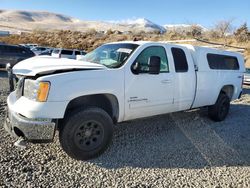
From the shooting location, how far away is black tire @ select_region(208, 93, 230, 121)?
21.3 ft

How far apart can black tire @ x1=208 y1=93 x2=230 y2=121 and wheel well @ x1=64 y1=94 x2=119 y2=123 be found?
3.14 m

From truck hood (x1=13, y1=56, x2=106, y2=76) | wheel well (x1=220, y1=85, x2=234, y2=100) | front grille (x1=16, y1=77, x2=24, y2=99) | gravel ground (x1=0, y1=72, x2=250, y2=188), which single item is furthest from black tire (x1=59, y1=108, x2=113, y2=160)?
wheel well (x1=220, y1=85, x2=234, y2=100)

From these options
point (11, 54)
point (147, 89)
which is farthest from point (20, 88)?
point (11, 54)

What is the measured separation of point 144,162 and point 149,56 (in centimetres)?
194

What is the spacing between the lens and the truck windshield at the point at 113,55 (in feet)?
14.9

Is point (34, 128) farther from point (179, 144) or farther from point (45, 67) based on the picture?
point (179, 144)

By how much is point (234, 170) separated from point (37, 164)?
2.97 m

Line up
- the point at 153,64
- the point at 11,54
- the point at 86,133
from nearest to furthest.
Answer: the point at 86,133, the point at 153,64, the point at 11,54

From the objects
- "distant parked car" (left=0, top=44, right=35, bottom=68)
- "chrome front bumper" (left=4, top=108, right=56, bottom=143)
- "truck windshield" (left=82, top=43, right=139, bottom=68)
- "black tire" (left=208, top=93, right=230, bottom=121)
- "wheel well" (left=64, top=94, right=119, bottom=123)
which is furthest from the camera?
"distant parked car" (left=0, top=44, right=35, bottom=68)

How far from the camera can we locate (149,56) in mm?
4836

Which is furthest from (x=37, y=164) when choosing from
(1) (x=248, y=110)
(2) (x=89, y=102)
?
(1) (x=248, y=110)

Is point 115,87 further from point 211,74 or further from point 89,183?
point 211,74

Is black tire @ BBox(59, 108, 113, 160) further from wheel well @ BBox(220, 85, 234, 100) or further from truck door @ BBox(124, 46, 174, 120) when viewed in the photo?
wheel well @ BBox(220, 85, 234, 100)

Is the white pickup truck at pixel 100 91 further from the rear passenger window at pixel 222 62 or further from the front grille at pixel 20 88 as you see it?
the rear passenger window at pixel 222 62
